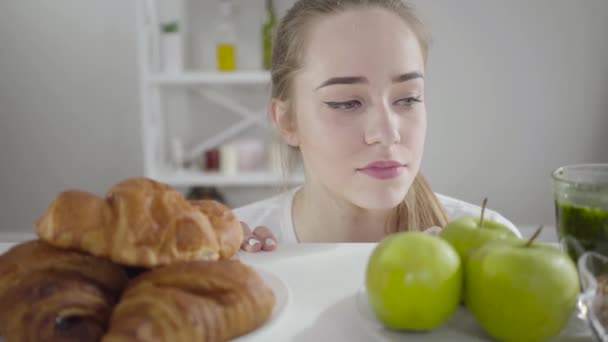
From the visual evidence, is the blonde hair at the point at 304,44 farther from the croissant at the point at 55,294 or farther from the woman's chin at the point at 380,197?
the croissant at the point at 55,294

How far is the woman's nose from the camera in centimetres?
78

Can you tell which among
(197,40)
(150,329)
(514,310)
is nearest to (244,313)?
(150,329)

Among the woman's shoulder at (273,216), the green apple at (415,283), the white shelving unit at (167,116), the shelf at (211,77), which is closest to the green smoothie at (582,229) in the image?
the green apple at (415,283)

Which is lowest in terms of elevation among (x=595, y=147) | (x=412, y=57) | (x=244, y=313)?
(x=595, y=147)

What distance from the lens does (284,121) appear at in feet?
3.56

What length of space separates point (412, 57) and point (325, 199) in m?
0.39

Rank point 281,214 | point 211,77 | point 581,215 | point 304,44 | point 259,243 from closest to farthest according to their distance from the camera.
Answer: point 581,215 < point 259,243 < point 304,44 < point 281,214 < point 211,77

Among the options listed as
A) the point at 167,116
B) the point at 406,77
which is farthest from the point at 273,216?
the point at 167,116

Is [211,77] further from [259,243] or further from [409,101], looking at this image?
[259,243]

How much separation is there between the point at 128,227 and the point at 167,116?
81.6 inches

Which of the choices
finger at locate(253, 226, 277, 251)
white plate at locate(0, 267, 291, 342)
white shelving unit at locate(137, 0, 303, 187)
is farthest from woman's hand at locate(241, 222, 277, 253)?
white shelving unit at locate(137, 0, 303, 187)

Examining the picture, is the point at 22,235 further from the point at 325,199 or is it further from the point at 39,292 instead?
the point at 39,292

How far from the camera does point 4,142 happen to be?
2514mm

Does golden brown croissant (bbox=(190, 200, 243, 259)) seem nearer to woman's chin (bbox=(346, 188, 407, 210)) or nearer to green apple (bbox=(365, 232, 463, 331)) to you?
green apple (bbox=(365, 232, 463, 331))
